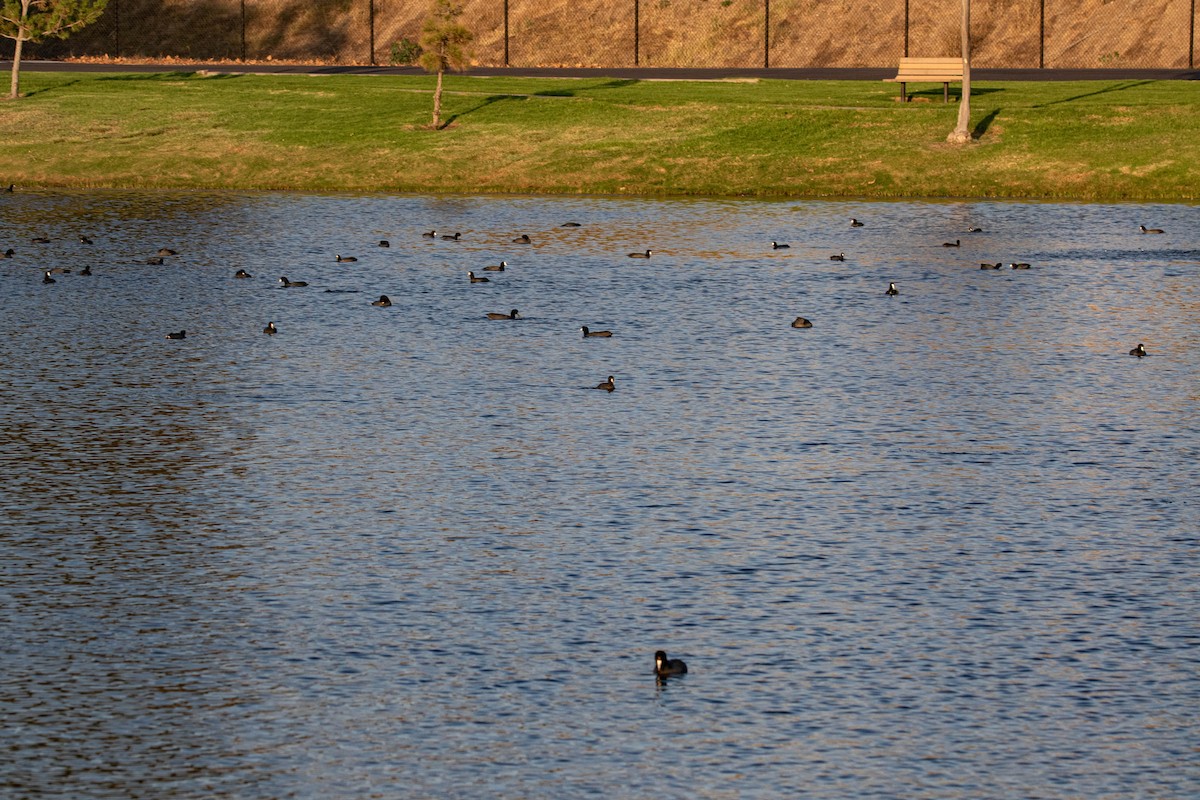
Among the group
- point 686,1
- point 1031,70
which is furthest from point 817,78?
point 686,1

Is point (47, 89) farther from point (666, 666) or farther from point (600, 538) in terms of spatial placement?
point (666, 666)

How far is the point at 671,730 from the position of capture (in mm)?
15789

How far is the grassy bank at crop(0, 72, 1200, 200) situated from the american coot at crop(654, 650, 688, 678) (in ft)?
145

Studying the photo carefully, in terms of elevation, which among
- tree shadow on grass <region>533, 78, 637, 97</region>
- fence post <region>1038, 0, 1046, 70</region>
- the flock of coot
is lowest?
the flock of coot

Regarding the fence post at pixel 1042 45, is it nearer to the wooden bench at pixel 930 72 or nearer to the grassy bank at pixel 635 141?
the grassy bank at pixel 635 141

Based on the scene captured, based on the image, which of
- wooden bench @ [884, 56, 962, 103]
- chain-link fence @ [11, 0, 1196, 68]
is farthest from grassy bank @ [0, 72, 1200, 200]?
chain-link fence @ [11, 0, 1196, 68]

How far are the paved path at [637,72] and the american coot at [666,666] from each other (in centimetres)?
6333

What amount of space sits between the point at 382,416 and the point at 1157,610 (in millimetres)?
12941

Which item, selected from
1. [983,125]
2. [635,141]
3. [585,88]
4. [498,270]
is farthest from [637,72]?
[498,270]

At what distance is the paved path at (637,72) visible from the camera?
255 feet

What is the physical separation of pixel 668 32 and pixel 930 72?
114 feet

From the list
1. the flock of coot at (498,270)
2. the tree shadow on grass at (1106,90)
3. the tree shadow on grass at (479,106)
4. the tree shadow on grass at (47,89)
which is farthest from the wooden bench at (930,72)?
the tree shadow on grass at (47,89)

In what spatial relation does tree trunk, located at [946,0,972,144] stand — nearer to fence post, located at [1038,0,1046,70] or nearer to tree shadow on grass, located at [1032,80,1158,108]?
tree shadow on grass, located at [1032,80,1158,108]

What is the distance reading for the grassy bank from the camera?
6047 centimetres
